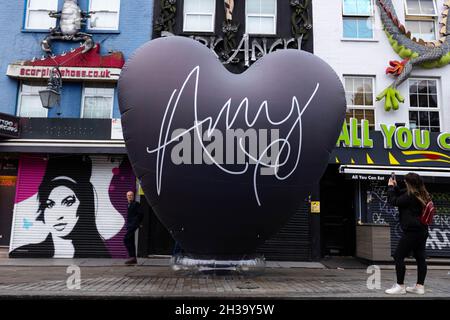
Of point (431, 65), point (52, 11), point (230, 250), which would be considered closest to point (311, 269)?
point (230, 250)

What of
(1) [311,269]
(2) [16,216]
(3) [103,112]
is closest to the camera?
(1) [311,269]

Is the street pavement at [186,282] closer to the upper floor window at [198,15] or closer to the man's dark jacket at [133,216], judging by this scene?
the man's dark jacket at [133,216]

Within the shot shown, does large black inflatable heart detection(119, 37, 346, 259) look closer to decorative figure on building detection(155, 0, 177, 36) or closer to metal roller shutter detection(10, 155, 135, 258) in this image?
metal roller shutter detection(10, 155, 135, 258)

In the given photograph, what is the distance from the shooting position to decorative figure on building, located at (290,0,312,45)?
12.1m

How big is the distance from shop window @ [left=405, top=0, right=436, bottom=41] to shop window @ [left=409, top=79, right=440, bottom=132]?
143 cm

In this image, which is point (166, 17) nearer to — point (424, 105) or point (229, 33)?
point (229, 33)

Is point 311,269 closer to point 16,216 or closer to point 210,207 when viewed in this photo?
point 210,207

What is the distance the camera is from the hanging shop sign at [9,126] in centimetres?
1031

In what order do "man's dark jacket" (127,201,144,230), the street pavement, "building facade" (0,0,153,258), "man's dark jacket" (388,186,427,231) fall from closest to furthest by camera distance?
the street pavement → "man's dark jacket" (388,186,427,231) → "man's dark jacket" (127,201,144,230) → "building facade" (0,0,153,258)

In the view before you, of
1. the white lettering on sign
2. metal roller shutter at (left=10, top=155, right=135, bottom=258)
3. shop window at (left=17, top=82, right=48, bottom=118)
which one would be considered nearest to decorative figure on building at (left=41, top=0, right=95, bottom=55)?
the white lettering on sign

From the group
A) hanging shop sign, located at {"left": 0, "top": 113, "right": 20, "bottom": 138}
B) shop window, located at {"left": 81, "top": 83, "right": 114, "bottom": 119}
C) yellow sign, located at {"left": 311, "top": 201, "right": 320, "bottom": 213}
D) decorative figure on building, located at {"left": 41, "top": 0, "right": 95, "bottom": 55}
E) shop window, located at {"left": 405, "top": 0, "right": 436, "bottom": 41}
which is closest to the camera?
hanging shop sign, located at {"left": 0, "top": 113, "right": 20, "bottom": 138}

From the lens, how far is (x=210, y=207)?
626 centimetres

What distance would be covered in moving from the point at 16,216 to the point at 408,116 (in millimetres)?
11225
